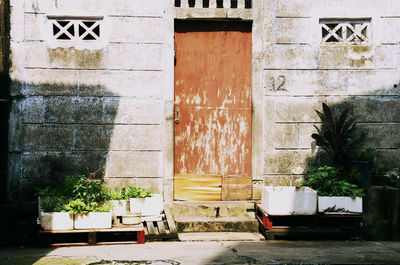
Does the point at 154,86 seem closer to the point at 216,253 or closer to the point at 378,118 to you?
the point at 216,253

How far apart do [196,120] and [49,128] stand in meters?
2.18

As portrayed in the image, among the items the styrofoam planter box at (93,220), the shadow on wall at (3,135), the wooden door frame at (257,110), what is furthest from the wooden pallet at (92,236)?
the wooden door frame at (257,110)

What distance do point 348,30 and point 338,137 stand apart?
176 cm

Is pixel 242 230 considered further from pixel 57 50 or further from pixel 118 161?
pixel 57 50

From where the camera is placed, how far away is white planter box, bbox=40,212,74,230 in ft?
17.4

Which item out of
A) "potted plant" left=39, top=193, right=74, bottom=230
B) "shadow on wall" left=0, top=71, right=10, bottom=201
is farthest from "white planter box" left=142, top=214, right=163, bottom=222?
"shadow on wall" left=0, top=71, right=10, bottom=201

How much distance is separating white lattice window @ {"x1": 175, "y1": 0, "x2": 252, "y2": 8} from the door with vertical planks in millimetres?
255

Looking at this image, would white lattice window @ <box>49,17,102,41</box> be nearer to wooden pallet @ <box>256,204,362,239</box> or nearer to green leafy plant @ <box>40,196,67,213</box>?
green leafy plant @ <box>40,196,67,213</box>

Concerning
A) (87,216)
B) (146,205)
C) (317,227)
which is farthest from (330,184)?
(87,216)

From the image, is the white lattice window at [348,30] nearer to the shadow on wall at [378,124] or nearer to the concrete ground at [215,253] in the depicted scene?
the shadow on wall at [378,124]

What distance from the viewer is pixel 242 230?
243 inches

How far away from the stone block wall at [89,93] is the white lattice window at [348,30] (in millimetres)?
2425

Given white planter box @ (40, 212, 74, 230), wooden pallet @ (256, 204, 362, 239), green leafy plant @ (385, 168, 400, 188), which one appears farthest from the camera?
green leafy plant @ (385, 168, 400, 188)

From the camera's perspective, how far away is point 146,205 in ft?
19.2
